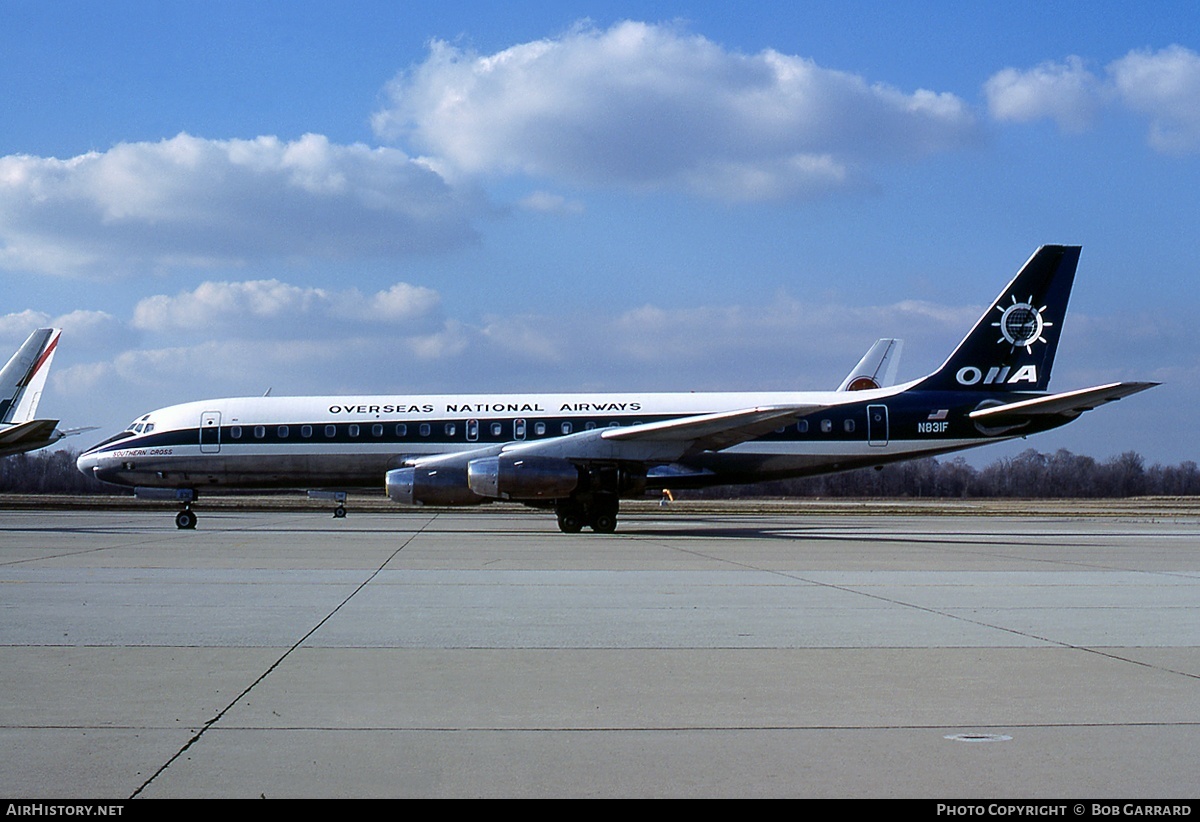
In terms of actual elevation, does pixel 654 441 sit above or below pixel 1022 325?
below

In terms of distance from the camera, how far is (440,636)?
26.5 feet

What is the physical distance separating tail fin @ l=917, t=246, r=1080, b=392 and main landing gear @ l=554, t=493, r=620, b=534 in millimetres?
8214

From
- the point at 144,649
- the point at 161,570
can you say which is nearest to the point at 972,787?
the point at 144,649

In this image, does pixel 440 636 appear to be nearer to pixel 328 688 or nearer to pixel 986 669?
pixel 328 688

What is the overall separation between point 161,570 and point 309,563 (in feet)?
6.41

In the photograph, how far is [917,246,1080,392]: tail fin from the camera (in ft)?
85.0

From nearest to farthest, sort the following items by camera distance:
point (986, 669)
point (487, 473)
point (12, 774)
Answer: point (12, 774) → point (986, 669) → point (487, 473)

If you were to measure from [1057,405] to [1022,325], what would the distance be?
108 inches

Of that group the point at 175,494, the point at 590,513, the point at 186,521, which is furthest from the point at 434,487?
the point at 175,494

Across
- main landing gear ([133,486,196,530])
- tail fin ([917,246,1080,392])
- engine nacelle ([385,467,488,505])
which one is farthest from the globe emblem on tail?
main landing gear ([133,486,196,530])

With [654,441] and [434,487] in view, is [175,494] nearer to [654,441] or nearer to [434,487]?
[434,487]

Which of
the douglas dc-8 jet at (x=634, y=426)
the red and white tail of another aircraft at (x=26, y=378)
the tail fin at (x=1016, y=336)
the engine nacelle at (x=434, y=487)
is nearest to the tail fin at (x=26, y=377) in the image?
the red and white tail of another aircraft at (x=26, y=378)

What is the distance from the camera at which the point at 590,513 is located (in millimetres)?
23734

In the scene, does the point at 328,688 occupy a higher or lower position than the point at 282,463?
lower
